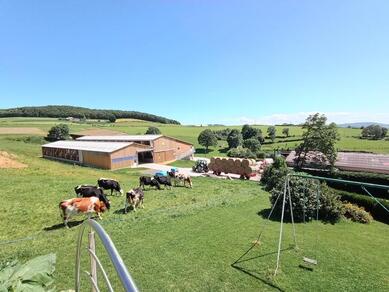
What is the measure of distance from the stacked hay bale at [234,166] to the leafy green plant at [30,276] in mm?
36394

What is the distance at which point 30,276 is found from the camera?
4.17 metres

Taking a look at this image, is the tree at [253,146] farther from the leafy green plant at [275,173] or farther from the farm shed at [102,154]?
the leafy green plant at [275,173]

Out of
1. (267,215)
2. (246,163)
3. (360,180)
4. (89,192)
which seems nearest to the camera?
(267,215)

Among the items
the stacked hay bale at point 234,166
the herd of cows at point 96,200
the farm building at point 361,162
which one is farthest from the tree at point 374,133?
the herd of cows at point 96,200

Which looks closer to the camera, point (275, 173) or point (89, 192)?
point (89, 192)

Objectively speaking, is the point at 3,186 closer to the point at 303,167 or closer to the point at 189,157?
the point at 303,167

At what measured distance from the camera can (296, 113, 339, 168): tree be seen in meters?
42.2

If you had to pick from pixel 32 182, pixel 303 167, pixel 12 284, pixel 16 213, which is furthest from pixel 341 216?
pixel 303 167

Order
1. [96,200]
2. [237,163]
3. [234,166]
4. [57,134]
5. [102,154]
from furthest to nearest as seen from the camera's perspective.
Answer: [57,134] < [102,154] < [234,166] < [237,163] < [96,200]

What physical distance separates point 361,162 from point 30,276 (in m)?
46.8

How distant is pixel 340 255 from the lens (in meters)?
10.9

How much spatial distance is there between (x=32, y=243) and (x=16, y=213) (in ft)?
17.0

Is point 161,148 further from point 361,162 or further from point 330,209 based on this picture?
point 330,209

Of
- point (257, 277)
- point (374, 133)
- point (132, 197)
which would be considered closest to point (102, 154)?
point (132, 197)
